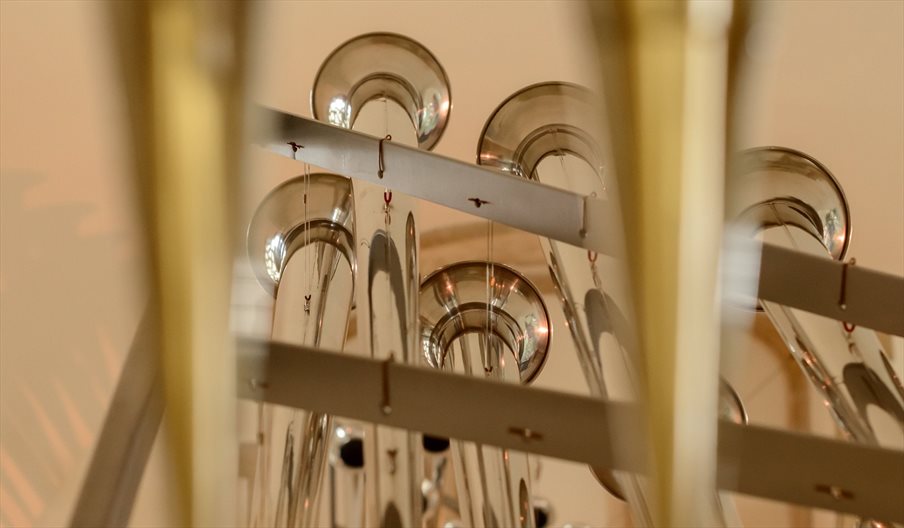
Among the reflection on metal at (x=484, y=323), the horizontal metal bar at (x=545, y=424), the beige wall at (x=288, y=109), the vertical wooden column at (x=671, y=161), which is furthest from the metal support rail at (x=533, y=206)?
the beige wall at (x=288, y=109)

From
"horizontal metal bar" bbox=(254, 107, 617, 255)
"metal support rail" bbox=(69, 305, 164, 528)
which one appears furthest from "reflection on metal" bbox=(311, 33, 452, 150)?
"metal support rail" bbox=(69, 305, 164, 528)

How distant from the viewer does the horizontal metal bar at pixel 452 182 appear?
2.39 ft

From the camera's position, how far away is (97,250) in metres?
2.19

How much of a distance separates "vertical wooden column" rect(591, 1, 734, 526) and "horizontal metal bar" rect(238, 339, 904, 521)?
5 centimetres

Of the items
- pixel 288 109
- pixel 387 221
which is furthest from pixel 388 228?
pixel 288 109

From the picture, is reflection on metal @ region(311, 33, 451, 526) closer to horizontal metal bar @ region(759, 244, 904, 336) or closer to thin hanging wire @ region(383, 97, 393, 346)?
thin hanging wire @ region(383, 97, 393, 346)

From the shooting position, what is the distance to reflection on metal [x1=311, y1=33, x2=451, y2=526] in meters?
0.71

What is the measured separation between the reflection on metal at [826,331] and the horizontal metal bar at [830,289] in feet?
0.04

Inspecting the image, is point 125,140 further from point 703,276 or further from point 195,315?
point 703,276

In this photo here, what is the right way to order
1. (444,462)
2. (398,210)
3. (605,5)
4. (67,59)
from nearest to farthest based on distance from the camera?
(605,5), (398,210), (444,462), (67,59)

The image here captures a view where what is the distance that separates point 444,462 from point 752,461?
1.34m

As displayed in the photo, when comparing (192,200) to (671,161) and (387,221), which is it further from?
(387,221)

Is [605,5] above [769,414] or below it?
below

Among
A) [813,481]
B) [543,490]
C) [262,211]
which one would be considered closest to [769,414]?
[543,490]
